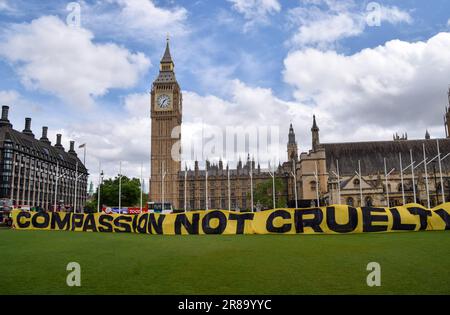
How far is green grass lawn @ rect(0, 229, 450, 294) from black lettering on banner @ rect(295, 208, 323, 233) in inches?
341

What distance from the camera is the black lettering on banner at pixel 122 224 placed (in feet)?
90.1

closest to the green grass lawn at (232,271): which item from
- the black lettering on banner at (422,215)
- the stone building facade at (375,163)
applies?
the black lettering on banner at (422,215)

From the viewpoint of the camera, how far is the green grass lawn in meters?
7.68

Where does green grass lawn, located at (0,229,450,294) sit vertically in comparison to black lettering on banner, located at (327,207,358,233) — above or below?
below

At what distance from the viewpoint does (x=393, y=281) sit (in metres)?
8.20

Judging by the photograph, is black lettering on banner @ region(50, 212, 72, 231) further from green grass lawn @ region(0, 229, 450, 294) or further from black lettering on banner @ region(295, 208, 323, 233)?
black lettering on banner @ region(295, 208, 323, 233)

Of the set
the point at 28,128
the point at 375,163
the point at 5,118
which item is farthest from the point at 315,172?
the point at 28,128

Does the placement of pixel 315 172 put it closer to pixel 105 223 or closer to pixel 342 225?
pixel 342 225

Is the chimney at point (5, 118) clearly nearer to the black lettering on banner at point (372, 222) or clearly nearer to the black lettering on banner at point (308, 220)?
the black lettering on banner at point (308, 220)

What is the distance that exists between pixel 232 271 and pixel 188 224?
1567cm

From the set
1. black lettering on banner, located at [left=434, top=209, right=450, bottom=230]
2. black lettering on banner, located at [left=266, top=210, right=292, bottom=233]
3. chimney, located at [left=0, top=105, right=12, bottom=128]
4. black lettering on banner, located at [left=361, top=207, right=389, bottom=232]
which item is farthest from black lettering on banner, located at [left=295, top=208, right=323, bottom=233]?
chimney, located at [left=0, top=105, right=12, bottom=128]

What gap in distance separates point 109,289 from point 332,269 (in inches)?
Result: 230
